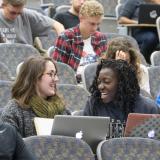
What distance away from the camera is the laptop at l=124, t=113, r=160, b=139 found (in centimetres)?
482

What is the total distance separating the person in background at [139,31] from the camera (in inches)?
364

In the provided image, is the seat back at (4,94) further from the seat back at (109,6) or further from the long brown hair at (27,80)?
the seat back at (109,6)

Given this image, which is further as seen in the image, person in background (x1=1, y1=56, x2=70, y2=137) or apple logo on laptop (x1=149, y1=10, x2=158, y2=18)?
apple logo on laptop (x1=149, y1=10, x2=158, y2=18)

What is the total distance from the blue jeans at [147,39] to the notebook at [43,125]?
4.51 metres

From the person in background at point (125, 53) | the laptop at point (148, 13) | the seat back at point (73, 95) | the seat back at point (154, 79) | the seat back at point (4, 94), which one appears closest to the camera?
the seat back at point (4, 94)

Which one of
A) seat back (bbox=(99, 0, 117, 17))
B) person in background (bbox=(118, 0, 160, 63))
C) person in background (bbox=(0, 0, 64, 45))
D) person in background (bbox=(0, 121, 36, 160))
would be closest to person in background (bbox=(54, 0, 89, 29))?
person in background (bbox=(0, 0, 64, 45))

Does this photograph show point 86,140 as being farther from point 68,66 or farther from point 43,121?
point 68,66

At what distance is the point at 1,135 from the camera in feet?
12.6

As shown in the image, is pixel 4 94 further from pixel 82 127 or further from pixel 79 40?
pixel 79 40

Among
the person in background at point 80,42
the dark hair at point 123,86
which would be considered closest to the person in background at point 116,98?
the dark hair at point 123,86

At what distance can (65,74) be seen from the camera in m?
6.66

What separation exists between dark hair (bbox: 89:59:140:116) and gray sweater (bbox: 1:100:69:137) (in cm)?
54

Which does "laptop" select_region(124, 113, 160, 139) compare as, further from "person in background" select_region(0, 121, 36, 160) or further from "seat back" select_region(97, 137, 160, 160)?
"person in background" select_region(0, 121, 36, 160)

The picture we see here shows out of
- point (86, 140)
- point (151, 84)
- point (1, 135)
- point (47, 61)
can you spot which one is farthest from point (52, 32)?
point (1, 135)
